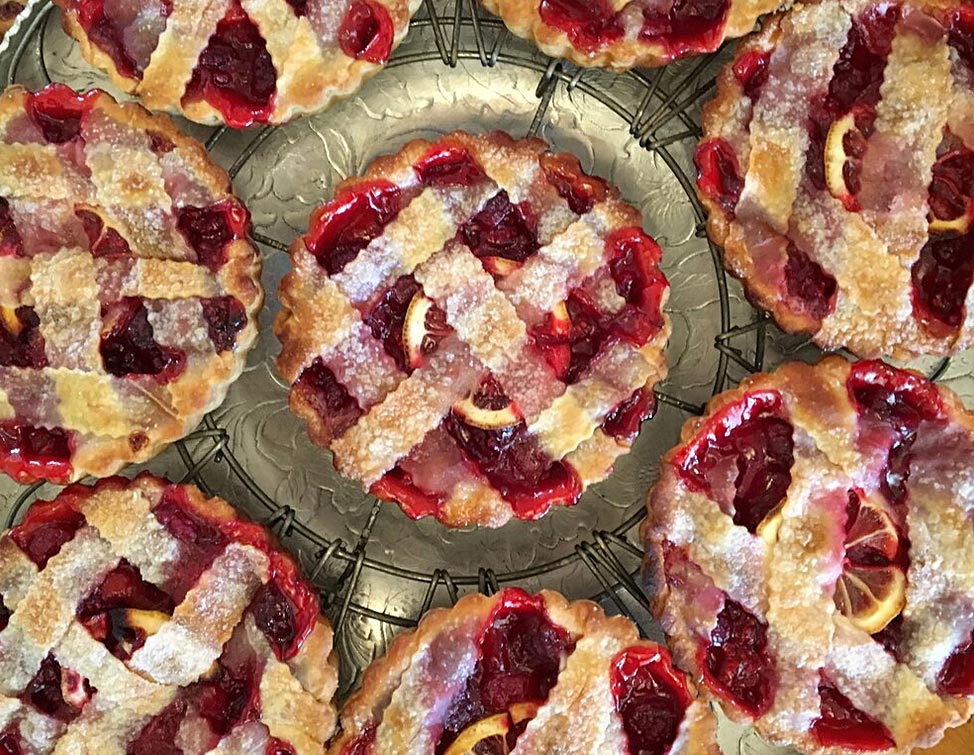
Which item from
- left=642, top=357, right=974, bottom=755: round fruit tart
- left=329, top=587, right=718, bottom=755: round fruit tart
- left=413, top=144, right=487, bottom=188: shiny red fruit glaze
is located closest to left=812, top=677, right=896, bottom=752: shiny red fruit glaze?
left=642, top=357, right=974, bottom=755: round fruit tart

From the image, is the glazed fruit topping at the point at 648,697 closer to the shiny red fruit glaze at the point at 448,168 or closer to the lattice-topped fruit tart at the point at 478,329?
the lattice-topped fruit tart at the point at 478,329

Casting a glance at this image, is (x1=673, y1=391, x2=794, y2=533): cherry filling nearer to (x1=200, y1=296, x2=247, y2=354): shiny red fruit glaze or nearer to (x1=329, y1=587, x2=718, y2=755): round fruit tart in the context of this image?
(x1=329, y1=587, x2=718, y2=755): round fruit tart

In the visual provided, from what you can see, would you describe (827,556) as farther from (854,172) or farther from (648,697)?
(854,172)

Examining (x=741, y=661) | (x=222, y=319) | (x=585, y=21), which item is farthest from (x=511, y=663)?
(x=585, y=21)

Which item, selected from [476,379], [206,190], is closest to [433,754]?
[476,379]

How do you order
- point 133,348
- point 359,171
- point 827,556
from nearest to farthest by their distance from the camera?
point 827,556, point 133,348, point 359,171

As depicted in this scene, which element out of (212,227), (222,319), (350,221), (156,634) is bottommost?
(156,634)
